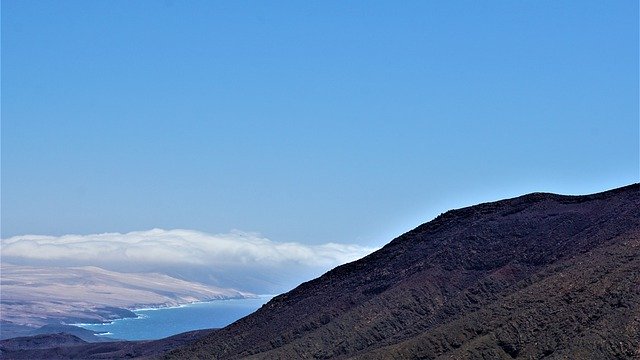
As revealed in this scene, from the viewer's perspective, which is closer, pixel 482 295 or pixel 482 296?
pixel 482 296

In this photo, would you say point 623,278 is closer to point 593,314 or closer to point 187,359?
point 593,314

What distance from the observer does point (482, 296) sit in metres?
63.3

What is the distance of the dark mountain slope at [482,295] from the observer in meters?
51.8

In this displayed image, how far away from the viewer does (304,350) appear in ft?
212

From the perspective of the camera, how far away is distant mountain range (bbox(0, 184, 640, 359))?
51.7 metres

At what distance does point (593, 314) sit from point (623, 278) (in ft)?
10.5

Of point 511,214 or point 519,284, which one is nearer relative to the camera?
point 519,284

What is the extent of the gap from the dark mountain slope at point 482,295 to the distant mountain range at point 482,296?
0.10 metres

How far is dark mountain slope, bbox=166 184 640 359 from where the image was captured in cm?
5181

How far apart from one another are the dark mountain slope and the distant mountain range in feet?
0.32

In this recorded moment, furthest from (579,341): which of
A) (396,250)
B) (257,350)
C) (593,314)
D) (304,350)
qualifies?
(396,250)

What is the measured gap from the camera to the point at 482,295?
63.5 metres

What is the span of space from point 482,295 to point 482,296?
16cm

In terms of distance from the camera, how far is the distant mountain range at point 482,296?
170ft
